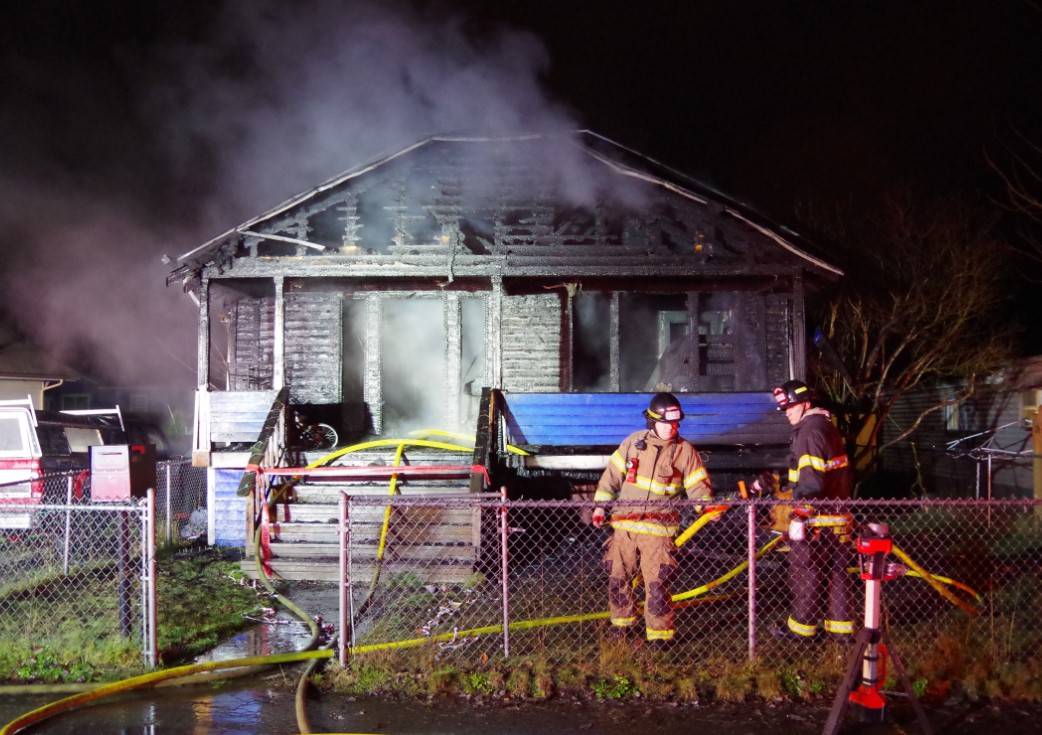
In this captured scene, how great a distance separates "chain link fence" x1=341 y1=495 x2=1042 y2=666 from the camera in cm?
542

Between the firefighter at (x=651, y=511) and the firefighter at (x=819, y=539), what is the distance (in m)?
0.72

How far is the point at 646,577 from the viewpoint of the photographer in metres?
5.49

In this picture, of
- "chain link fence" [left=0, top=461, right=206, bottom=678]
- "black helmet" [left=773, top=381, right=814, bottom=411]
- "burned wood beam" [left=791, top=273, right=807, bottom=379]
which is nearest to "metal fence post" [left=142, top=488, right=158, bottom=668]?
"chain link fence" [left=0, top=461, right=206, bottom=678]

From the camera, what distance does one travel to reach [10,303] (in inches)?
1045

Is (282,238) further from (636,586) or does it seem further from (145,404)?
(145,404)

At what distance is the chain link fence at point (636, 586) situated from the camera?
542 cm

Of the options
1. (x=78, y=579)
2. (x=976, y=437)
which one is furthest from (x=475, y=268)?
(x=976, y=437)

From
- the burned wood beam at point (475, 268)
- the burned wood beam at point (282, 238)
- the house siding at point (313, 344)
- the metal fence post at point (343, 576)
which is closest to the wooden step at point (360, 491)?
the house siding at point (313, 344)

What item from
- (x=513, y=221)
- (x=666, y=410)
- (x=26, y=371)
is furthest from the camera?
(x=26, y=371)

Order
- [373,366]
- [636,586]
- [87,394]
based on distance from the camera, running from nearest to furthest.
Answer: [636,586], [373,366], [87,394]

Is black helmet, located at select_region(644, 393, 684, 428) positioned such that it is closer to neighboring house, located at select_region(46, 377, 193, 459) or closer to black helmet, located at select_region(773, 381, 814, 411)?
black helmet, located at select_region(773, 381, 814, 411)

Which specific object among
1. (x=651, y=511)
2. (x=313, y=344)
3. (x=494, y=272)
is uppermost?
(x=494, y=272)

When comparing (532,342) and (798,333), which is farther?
(532,342)

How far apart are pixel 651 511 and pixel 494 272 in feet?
23.2
